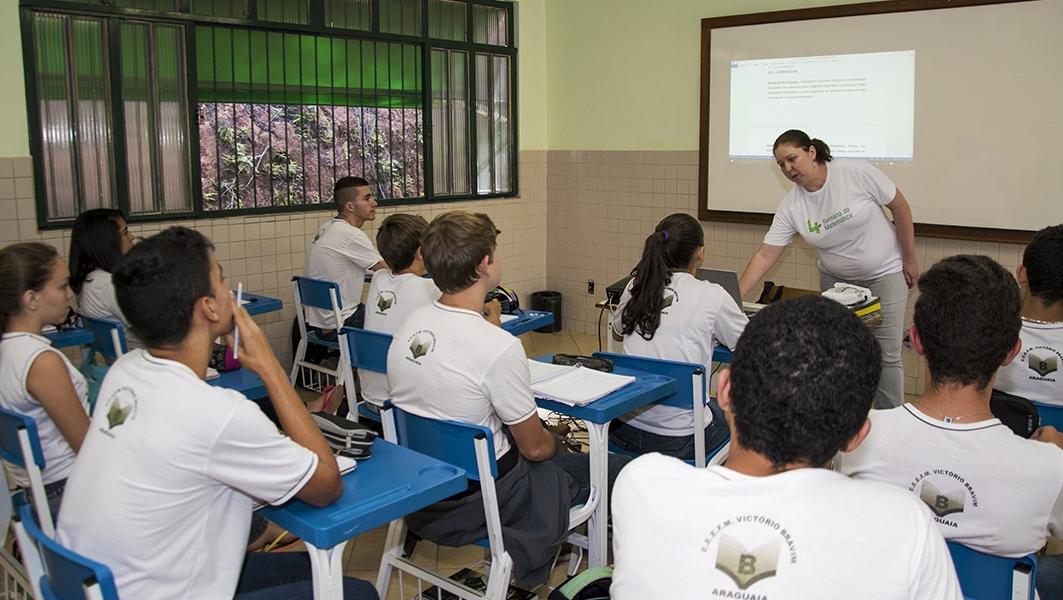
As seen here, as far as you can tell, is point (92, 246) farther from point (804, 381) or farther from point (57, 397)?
point (804, 381)

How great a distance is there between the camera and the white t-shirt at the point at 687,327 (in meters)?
3.16

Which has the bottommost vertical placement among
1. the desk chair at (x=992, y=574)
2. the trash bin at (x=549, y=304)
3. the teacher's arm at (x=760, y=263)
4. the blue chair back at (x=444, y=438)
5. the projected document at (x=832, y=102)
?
the trash bin at (x=549, y=304)

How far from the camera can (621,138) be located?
6.94m

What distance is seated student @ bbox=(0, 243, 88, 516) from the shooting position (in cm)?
243

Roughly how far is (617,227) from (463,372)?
4.78m

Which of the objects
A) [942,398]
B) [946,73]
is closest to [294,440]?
[942,398]

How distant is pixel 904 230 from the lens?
4.34 m

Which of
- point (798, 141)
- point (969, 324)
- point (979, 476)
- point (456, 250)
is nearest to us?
point (979, 476)

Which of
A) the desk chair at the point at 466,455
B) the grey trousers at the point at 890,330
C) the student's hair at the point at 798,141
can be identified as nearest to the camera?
the desk chair at the point at 466,455

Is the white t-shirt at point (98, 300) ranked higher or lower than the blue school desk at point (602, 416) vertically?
higher

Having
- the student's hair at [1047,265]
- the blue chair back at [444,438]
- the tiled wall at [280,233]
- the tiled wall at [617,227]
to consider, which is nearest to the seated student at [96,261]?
the tiled wall at [280,233]

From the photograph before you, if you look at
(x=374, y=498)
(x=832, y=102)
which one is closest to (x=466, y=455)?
(x=374, y=498)

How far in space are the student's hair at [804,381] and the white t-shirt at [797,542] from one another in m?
0.05

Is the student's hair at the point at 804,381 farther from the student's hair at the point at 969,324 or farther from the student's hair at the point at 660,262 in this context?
the student's hair at the point at 660,262
